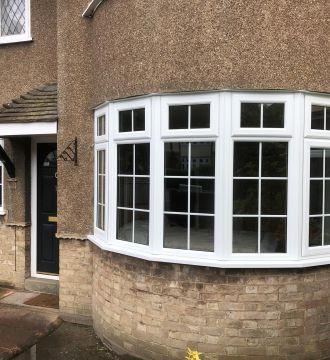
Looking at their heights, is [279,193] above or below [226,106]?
below

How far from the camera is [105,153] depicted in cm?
545

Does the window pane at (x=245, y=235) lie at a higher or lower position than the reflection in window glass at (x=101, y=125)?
lower

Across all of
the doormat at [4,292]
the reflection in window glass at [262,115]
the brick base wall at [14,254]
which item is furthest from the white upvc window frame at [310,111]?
the doormat at [4,292]

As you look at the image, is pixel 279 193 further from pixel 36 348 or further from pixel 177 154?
pixel 36 348

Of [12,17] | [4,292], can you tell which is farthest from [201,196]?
[12,17]

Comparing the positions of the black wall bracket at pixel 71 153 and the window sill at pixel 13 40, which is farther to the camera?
the window sill at pixel 13 40

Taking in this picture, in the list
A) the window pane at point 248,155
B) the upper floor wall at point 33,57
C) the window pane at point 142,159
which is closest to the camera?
the window pane at point 248,155

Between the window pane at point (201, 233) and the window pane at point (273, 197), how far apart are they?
58 cm

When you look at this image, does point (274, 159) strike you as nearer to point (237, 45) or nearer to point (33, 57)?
point (237, 45)

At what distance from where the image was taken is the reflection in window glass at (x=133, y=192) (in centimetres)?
486

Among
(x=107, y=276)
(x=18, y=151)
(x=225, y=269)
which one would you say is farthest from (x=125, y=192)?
(x=18, y=151)

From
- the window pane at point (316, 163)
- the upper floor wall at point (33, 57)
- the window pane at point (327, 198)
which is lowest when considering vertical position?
the window pane at point (327, 198)

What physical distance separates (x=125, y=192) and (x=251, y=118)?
1.74m

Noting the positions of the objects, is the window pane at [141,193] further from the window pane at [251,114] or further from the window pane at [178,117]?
the window pane at [251,114]
